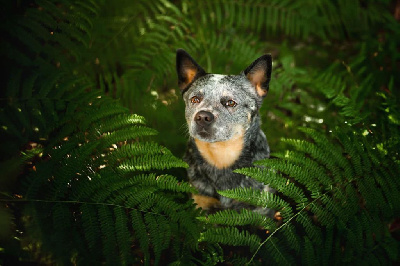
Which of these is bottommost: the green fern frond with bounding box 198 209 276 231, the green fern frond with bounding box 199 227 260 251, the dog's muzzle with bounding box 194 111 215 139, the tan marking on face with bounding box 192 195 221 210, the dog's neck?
the tan marking on face with bounding box 192 195 221 210

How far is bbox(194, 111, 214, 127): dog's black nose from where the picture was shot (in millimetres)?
3281

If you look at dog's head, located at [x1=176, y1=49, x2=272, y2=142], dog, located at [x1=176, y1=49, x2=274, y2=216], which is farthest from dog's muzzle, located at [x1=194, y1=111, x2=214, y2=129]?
dog, located at [x1=176, y1=49, x2=274, y2=216]

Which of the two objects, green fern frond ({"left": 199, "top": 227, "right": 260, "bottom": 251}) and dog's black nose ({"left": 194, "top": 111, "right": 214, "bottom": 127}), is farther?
dog's black nose ({"left": 194, "top": 111, "right": 214, "bottom": 127})

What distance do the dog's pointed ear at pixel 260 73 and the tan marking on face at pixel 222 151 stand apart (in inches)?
27.4

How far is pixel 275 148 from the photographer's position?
15.4 feet

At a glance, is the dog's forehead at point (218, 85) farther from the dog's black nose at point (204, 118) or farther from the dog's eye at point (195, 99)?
the dog's black nose at point (204, 118)

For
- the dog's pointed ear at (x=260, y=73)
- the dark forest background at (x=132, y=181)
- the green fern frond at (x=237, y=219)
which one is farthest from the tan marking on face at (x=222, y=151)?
the green fern frond at (x=237, y=219)

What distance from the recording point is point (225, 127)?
3428 millimetres

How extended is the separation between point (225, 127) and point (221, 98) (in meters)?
0.38

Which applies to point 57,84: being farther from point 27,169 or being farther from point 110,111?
point 27,169

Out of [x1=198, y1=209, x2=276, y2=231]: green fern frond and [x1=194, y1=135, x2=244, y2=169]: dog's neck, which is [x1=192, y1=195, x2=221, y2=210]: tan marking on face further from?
[x1=198, y1=209, x2=276, y2=231]: green fern frond

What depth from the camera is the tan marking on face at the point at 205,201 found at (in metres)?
3.80

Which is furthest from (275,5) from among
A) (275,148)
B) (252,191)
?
(252,191)

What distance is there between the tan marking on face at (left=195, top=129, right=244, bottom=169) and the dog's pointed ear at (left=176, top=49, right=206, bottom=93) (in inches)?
33.2
